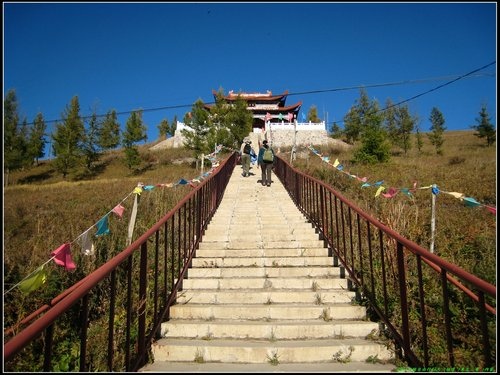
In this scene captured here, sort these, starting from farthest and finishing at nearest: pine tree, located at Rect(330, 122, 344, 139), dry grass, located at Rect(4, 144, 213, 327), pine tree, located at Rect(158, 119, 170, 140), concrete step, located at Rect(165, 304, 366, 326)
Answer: pine tree, located at Rect(158, 119, 170, 140) < pine tree, located at Rect(330, 122, 344, 139) < dry grass, located at Rect(4, 144, 213, 327) < concrete step, located at Rect(165, 304, 366, 326)

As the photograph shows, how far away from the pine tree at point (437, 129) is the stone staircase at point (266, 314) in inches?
1308

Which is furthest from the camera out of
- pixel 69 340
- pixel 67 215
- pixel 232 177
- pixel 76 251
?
pixel 232 177

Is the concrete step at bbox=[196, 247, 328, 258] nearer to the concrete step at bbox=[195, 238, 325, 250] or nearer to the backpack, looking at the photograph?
the concrete step at bbox=[195, 238, 325, 250]

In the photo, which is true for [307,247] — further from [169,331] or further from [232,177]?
[232,177]

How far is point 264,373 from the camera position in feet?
9.43

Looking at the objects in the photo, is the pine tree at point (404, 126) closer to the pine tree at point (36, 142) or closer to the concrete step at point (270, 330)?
the concrete step at point (270, 330)

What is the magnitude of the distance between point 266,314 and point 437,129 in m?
38.6

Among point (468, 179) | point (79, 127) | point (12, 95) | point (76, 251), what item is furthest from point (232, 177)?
point (12, 95)

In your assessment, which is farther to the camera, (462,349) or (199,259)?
(199,259)

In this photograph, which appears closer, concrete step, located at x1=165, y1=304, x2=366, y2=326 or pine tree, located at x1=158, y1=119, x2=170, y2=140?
concrete step, located at x1=165, y1=304, x2=366, y2=326

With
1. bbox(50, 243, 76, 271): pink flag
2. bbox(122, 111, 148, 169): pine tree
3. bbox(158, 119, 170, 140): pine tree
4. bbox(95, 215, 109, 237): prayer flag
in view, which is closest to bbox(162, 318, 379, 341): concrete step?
bbox(50, 243, 76, 271): pink flag

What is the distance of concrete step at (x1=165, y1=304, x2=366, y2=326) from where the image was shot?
12.9 feet

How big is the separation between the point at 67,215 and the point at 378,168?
1538cm

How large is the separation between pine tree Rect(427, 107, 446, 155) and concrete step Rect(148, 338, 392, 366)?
34.6m
